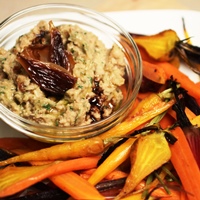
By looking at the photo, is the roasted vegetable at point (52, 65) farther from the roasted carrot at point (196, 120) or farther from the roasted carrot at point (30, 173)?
the roasted carrot at point (196, 120)

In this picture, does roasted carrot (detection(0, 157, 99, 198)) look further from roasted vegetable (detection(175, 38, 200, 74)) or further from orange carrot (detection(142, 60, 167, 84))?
A: roasted vegetable (detection(175, 38, 200, 74))

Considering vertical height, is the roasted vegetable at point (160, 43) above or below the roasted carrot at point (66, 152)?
above

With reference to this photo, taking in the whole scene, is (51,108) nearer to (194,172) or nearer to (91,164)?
(91,164)

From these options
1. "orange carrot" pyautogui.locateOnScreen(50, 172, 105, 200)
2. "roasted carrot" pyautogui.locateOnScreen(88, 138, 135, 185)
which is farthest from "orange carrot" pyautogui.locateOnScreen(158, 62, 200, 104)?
"orange carrot" pyautogui.locateOnScreen(50, 172, 105, 200)

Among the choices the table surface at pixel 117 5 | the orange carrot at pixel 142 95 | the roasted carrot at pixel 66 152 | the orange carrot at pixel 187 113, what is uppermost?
the table surface at pixel 117 5

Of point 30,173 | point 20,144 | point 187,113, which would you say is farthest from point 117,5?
point 30,173

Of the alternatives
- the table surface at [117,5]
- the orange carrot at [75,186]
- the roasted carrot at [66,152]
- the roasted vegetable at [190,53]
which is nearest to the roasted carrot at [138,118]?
the roasted carrot at [66,152]
